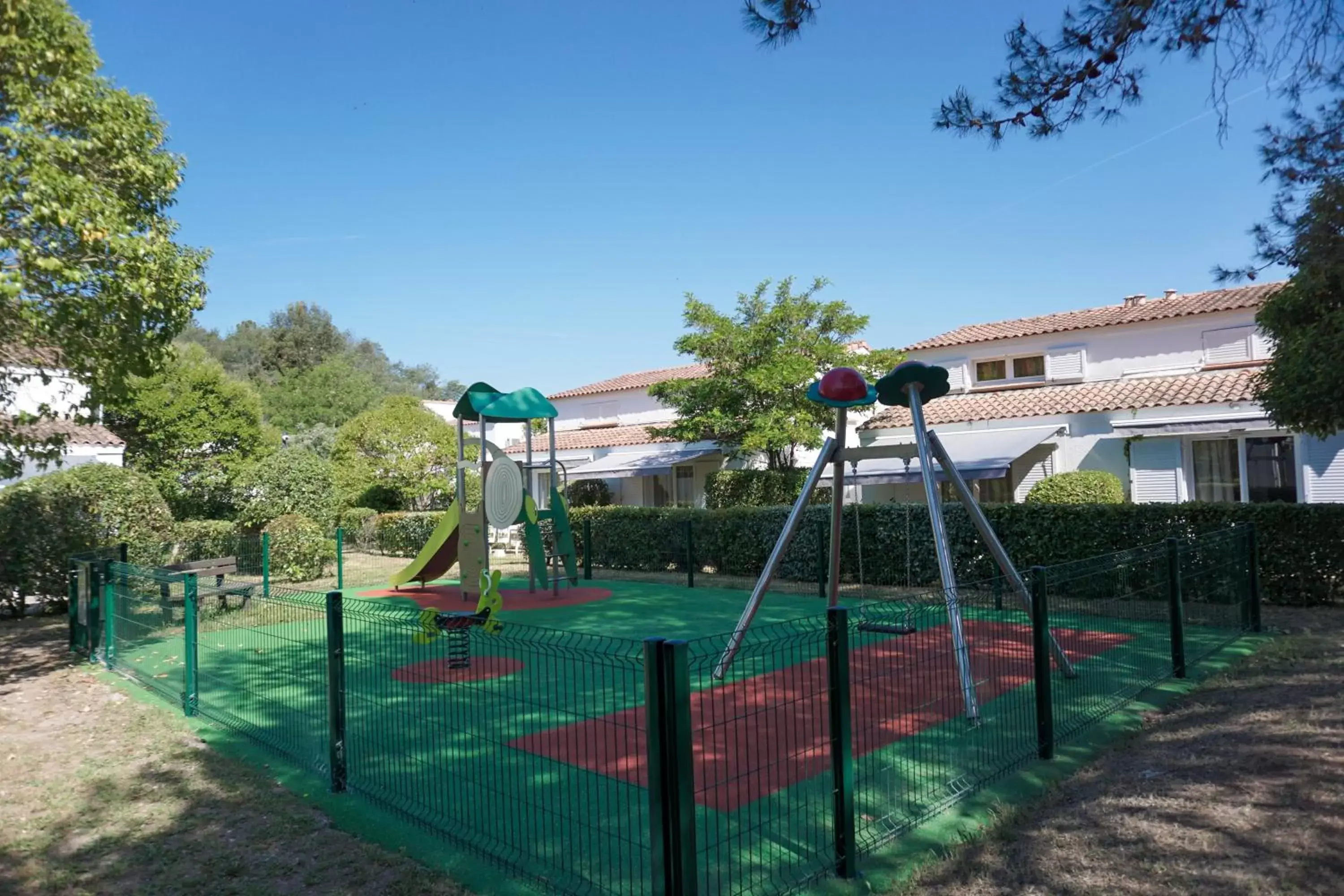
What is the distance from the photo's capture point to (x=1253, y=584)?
30.9 ft

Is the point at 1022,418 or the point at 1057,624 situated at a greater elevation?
the point at 1022,418

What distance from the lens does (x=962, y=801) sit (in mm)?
4777

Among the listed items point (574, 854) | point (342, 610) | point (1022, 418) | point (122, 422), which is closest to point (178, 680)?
point (342, 610)

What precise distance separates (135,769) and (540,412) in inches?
344

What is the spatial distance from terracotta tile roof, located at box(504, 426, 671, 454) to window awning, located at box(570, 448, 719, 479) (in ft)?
3.26

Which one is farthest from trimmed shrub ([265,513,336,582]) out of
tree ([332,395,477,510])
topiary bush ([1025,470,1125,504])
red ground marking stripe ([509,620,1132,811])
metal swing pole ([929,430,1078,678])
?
topiary bush ([1025,470,1125,504])

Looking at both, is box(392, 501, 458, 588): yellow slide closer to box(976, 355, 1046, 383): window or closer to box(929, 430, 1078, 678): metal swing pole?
box(929, 430, 1078, 678): metal swing pole

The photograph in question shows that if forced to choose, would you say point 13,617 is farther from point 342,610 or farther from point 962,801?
point 962,801

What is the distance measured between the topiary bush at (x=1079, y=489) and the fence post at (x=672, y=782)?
1565cm

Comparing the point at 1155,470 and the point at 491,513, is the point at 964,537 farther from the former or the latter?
the point at 1155,470

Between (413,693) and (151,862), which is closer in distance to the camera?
(151,862)

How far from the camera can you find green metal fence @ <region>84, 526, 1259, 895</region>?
3.96 metres

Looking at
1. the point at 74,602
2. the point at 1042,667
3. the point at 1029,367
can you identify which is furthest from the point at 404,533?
the point at 1042,667

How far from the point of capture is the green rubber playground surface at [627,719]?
14.0ft
